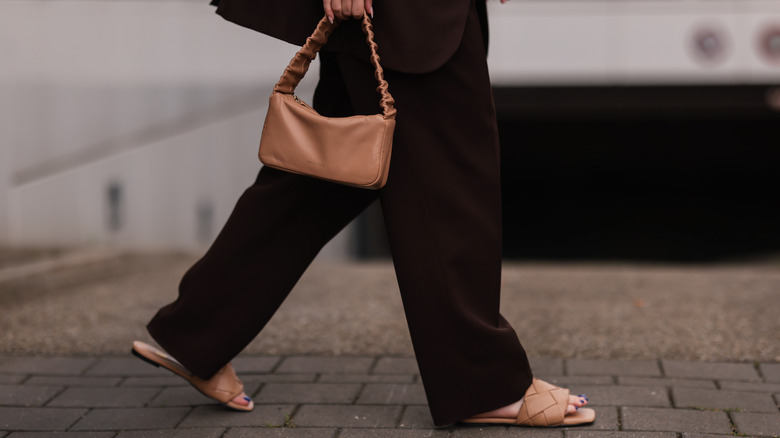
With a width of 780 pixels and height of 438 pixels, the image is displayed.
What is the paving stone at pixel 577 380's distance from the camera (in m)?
2.80

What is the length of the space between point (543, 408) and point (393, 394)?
51 cm

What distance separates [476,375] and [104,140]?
5.69m

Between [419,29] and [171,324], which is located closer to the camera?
[419,29]

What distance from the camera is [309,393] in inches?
108

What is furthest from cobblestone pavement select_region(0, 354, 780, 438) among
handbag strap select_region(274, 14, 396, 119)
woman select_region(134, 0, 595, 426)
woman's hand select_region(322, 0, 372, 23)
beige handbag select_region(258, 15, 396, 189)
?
woman's hand select_region(322, 0, 372, 23)

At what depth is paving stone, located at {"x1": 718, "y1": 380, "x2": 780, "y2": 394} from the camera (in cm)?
270

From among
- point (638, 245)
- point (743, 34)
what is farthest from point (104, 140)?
point (638, 245)

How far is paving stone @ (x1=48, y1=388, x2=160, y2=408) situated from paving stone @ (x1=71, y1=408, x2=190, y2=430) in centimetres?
6

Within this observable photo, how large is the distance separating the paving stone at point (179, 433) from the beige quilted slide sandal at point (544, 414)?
2.13 feet

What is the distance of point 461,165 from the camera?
2.30m

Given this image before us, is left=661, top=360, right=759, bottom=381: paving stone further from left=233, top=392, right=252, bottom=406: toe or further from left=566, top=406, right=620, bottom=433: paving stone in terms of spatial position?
left=233, top=392, right=252, bottom=406: toe

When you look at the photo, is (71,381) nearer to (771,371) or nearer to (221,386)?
(221,386)

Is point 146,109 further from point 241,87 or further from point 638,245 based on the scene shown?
point 638,245

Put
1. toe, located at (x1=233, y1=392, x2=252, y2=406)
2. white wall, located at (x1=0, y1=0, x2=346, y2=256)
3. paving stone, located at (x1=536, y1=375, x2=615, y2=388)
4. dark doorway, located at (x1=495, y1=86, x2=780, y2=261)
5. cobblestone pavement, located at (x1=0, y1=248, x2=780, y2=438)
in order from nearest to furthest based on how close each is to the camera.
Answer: cobblestone pavement, located at (x1=0, y1=248, x2=780, y2=438) < toe, located at (x1=233, y1=392, x2=252, y2=406) < paving stone, located at (x1=536, y1=375, x2=615, y2=388) < white wall, located at (x1=0, y1=0, x2=346, y2=256) < dark doorway, located at (x1=495, y1=86, x2=780, y2=261)
